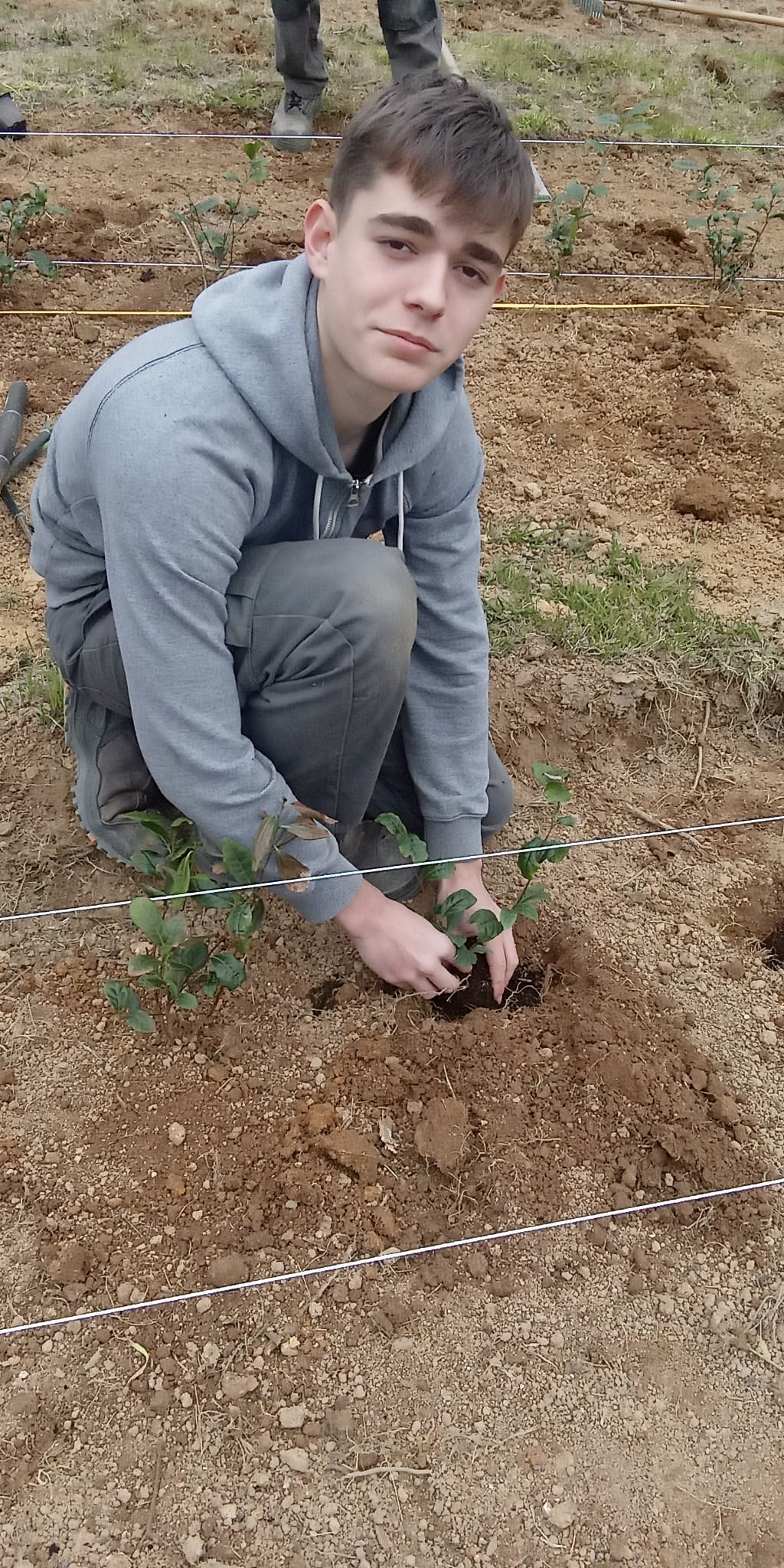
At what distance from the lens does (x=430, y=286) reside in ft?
4.35

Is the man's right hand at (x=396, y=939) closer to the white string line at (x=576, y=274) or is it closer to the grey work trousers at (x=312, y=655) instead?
the grey work trousers at (x=312, y=655)

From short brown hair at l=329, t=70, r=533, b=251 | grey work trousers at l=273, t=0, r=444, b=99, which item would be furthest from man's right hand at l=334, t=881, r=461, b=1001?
grey work trousers at l=273, t=0, r=444, b=99

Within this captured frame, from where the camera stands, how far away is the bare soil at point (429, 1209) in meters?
1.35

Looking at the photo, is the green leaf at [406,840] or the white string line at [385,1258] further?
the green leaf at [406,840]

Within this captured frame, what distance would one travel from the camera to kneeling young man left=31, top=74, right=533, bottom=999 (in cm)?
134

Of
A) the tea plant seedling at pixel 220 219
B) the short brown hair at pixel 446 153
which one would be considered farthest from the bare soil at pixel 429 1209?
the tea plant seedling at pixel 220 219

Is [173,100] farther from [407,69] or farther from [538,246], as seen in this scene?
[538,246]

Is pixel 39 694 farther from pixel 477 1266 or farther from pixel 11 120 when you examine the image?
pixel 11 120

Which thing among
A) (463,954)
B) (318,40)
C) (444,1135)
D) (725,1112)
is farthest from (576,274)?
(444,1135)

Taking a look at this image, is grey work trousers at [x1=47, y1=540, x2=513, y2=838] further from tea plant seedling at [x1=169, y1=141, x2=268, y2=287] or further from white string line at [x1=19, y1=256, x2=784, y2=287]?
white string line at [x1=19, y1=256, x2=784, y2=287]

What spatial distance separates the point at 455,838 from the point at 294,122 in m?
3.55

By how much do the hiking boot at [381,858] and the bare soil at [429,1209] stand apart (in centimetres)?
13

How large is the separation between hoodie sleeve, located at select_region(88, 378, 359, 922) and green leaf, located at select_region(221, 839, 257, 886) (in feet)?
0.22

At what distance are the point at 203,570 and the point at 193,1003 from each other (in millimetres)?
588
